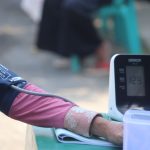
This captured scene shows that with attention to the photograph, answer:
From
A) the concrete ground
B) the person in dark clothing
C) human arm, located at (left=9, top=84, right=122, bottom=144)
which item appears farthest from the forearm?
the person in dark clothing

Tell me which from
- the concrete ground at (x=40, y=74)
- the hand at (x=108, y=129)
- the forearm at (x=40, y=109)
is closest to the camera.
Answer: the hand at (x=108, y=129)

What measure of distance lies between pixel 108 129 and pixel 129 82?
0.15 meters

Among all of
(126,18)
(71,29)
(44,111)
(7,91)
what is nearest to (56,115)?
(44,111)

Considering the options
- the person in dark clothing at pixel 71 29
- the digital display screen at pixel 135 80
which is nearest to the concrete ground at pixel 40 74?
the person in dark clothing at pixel 71 29

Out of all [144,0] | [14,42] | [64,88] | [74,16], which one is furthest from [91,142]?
[144,0]

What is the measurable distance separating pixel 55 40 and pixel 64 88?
2.36ft

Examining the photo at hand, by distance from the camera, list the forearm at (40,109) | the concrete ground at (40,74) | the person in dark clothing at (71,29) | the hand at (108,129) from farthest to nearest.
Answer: the person in dark clothing at (71,29), the concrete ground at (40,74), the forearm at (40,109), the hand at (108,129)

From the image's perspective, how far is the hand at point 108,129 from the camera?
1.57 metres

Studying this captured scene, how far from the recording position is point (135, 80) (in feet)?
5.46

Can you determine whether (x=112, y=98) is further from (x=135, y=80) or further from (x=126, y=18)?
(x=126, y=18)

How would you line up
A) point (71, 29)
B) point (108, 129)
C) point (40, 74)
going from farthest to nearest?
1. point (40, 74)
2. point (71, 29)
3. point (108, 129)

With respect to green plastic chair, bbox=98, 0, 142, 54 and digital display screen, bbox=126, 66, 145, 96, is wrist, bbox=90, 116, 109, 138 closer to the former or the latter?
digital display screen, bbox=126, 66, 145, 96

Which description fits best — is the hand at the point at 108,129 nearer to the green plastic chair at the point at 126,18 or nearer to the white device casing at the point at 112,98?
the white device casing at the point at 112,98

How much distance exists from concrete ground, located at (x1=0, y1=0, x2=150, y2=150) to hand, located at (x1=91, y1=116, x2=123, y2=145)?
83.9 inches
